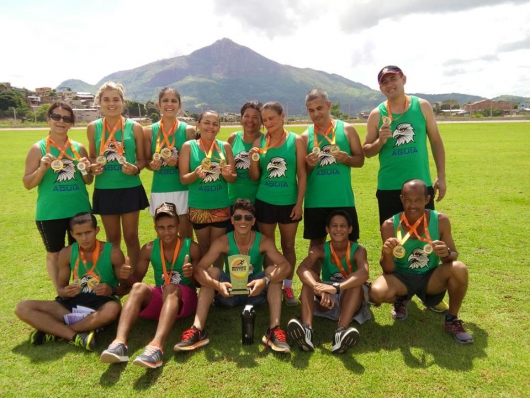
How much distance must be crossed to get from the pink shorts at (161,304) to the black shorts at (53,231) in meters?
1.37

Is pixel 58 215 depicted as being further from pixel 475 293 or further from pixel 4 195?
pixel 4 195

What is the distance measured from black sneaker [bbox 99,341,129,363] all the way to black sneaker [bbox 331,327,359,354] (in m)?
2.00

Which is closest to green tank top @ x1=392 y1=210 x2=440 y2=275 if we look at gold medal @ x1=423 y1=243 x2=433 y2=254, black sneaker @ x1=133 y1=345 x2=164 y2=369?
gold medal @ x1=423 y1=243 x2=433 y2=254

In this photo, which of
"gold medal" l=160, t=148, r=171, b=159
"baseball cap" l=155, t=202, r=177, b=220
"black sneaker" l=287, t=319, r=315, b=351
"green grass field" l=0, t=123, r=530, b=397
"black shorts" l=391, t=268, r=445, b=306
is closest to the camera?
"green grass field" l=0, t=123, r=530, b=397

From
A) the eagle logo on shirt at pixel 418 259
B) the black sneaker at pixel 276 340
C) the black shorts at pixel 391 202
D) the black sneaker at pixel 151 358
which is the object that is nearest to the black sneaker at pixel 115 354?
the black sneaker at pixel 151 358

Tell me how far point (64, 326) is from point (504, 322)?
4747 mm

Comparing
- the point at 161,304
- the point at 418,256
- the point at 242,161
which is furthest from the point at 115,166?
the point at 418,256

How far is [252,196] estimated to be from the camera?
4.98 metres

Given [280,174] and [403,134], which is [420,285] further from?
[280,174]

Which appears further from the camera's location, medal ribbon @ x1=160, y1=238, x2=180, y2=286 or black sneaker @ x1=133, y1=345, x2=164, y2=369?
medal ribbon @ x1=160, y1=238, x2=180, y2=286

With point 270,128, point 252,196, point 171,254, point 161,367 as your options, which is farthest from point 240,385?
point 270,128

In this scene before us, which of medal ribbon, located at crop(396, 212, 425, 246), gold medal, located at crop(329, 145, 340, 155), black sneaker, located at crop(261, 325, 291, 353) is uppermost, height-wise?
gold medal, located at crop(329, 145, 340, 155)

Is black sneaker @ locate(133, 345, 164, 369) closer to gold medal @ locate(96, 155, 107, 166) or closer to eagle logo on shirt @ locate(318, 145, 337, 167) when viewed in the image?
gold medal @ locate(96, 155, 107, 166)

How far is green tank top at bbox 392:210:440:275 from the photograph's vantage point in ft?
13.6
